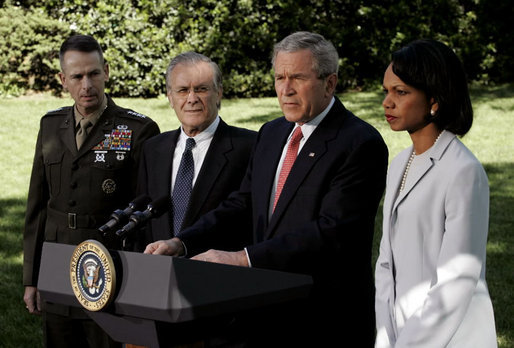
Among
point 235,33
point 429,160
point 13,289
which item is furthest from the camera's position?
point 235,33

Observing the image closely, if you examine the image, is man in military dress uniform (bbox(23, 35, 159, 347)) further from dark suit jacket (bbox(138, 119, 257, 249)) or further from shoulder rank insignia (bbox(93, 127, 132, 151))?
dark suit jacket (bbox(138, 119, 257, 249))

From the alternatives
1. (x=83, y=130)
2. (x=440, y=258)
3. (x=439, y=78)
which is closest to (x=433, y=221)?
(x=440, y=258)

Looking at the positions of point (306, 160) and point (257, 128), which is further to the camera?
point (257, 128)

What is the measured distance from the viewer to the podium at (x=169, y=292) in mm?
2057

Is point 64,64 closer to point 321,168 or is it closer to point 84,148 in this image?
point 84,148

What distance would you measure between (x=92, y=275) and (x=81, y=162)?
6.55 ft

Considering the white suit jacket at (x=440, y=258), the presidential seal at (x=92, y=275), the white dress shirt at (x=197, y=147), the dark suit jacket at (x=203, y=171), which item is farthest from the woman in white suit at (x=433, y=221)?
the white dress shirt at (x=197, y=147)

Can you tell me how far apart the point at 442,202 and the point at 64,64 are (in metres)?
2.51

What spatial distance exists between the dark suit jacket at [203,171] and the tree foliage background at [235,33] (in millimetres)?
12925

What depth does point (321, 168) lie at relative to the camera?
3.08 m

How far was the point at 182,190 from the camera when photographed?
3.64 metres

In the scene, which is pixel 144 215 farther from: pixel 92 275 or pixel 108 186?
pixel 108 186

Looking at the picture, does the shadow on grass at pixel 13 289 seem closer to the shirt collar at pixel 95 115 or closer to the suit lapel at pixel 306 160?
the shirt collar at pixel 95 115

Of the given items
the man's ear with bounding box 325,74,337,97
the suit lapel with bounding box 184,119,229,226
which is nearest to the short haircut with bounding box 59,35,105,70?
the suit lapel with bounding box 184,119,229,226
